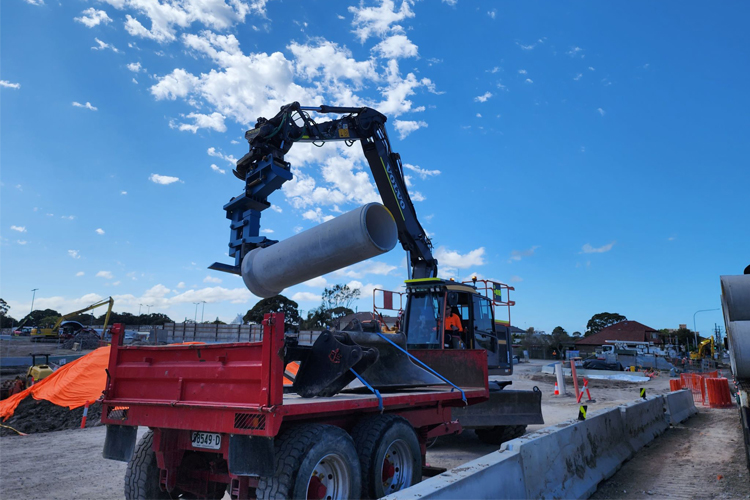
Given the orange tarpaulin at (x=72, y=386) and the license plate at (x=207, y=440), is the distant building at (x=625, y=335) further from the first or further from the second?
the license plate at (x=207, y=440)

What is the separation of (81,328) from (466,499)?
190 feet

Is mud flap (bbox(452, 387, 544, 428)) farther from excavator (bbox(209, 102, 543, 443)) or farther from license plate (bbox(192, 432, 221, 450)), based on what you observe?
license plate (bbox(192, 432, 221, 450))

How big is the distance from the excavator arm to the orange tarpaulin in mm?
8353

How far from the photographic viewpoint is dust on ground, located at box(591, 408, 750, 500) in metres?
5.64

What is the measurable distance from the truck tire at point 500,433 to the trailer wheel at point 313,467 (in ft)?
16.4

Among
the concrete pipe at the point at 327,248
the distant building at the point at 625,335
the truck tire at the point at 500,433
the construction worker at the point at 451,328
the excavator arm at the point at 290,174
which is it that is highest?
the distant building at the point at 625,335

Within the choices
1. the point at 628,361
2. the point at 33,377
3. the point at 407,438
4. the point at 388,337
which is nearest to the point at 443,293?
the point at 388,337

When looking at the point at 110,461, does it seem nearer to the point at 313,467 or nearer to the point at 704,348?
the point at 313,467

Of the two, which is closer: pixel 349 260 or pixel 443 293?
pixel 349 260

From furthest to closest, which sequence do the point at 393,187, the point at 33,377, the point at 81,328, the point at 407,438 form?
1. the point at 81,328
2. the point at 33,377
3. the point at 393,187
4. the point at 407,438

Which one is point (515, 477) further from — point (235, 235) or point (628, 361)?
point (628, 361)

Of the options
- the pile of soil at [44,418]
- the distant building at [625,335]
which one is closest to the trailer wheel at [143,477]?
the pile of soil at [44,418]

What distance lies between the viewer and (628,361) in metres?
40.3

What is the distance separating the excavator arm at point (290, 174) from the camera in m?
6.14
